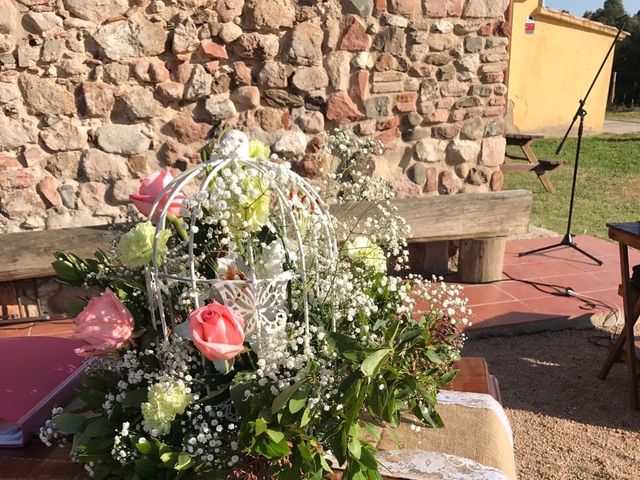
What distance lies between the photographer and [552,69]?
13.4 metres

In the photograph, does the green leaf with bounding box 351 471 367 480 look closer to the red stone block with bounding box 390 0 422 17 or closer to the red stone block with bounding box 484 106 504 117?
the red stone block with bounding box 390 0 422 17

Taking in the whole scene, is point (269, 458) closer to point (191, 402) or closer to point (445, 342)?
point (191, 402)

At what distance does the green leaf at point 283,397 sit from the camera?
115 cm

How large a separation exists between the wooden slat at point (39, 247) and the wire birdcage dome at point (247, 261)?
7.46 ft

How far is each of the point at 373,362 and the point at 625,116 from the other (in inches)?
784

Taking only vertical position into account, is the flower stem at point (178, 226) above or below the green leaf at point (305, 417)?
above

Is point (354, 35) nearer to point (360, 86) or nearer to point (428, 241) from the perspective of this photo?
point (360, 86)

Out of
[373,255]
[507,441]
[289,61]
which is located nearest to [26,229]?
[289,61]

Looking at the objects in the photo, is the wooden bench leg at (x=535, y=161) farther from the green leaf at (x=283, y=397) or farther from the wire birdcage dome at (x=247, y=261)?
the green leaf at (x=283, y=397)

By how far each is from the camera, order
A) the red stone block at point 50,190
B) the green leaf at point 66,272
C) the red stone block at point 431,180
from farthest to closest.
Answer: the red stone block at point 431,180 → the red stone block at point 50,190 → the green leaf at point 66,272

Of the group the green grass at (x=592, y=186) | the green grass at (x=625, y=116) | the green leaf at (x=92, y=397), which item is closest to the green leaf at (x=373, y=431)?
the green leaf at (x=92, y=397)

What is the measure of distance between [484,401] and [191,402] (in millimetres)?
755

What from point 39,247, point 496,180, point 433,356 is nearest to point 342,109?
point 496,180

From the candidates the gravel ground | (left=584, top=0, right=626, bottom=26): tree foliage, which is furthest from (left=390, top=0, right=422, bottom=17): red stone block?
(left=584, top=0, right=626, bottom=26): tree foliage
